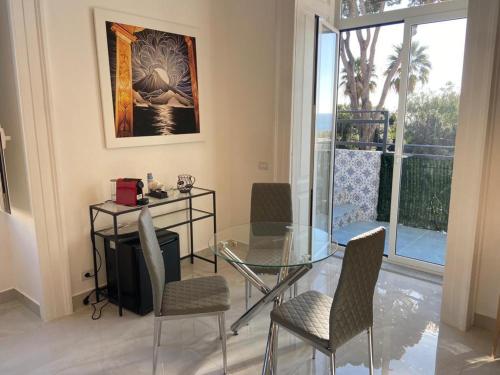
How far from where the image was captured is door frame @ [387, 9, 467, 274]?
3.44 meters

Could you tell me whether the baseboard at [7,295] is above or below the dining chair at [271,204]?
below

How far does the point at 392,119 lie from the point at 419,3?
5.36ft

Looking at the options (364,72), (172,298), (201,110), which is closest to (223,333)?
(172,298)

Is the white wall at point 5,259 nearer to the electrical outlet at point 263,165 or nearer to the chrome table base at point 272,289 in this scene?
the chrome table base at point 272,289

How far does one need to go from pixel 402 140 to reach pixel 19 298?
12.3ft

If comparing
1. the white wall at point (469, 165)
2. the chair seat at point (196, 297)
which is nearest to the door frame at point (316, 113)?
the white wall at point (469, 165)

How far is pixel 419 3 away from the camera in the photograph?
138 inches

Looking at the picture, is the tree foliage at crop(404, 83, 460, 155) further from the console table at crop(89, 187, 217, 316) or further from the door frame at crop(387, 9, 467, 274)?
the console table at crop(89, 187, 217, 316)

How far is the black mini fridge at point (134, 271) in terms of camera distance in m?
2.85

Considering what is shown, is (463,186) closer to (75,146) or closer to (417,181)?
(417,181)

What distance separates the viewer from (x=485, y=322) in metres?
2.74

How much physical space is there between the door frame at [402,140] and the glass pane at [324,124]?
67cm

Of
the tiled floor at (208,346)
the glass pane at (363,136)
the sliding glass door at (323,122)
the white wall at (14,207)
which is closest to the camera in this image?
the tiled floor at (208,346)

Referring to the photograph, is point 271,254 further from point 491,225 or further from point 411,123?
point 411,123
